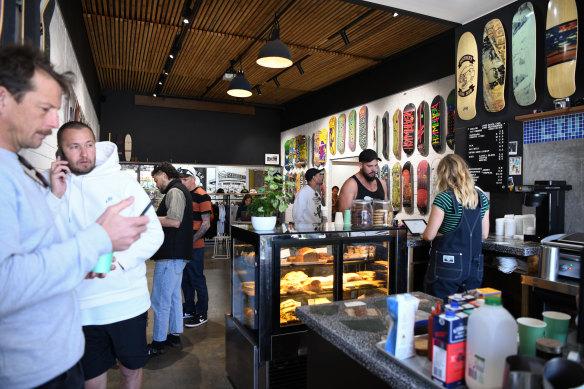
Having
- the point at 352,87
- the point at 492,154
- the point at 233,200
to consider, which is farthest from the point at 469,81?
the point at 233,200

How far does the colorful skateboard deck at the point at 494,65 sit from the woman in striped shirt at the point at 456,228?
2015mm

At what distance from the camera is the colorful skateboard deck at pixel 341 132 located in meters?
8.12

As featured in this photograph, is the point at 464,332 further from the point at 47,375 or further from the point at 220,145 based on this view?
the point at 220,145

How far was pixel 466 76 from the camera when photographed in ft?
15.6

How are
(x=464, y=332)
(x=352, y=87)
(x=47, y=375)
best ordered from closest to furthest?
(x=464, y=332) → (x=47, y=375) → (x=352, y=87)

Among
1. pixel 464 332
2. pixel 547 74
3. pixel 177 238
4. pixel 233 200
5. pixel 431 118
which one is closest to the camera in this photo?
pixel 464 332

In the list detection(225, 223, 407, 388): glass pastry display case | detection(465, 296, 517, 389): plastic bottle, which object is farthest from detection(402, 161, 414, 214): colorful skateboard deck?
detection(465, 296, 517, 389): plastic bottle

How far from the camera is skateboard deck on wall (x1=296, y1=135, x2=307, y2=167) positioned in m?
9.88

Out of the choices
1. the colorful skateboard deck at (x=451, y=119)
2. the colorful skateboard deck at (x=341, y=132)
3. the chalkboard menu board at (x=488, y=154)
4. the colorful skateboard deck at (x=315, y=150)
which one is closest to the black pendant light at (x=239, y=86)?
the colorful skateboard deck at (x=341, y=132)

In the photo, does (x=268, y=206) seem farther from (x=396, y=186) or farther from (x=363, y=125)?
(x=363, y=125)

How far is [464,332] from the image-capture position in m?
1.00

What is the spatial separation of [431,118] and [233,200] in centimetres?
641

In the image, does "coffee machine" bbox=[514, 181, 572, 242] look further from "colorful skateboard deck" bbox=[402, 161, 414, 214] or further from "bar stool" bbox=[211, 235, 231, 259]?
"bar stool" bbox=[211, 235, 231, 259]

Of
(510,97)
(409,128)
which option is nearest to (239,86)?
(409,128)
